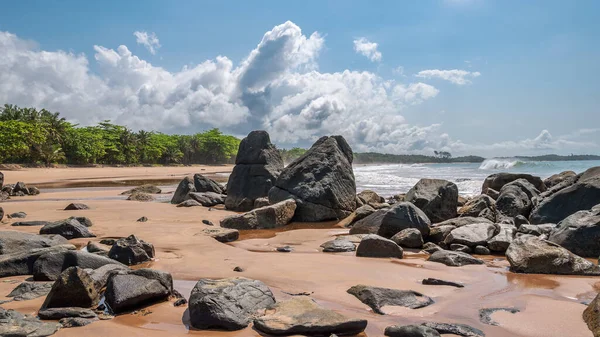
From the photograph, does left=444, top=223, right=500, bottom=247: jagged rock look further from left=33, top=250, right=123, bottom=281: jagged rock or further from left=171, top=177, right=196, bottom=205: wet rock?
left=171, top=177, right=196, bottom=205: wet rock

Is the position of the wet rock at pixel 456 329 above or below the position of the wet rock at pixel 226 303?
below

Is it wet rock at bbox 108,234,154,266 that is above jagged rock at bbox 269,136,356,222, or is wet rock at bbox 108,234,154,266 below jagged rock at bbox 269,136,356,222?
below

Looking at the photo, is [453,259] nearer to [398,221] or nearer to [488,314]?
[398,221]

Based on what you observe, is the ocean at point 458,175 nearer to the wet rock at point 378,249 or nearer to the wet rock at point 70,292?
the wet rock at point 378,249

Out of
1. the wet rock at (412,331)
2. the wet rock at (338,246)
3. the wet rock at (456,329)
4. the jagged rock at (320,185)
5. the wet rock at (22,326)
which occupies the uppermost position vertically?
the jagged rock at (320,185)

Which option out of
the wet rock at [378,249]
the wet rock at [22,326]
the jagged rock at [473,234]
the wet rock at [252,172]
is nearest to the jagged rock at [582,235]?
the jagged rock at [473,234]

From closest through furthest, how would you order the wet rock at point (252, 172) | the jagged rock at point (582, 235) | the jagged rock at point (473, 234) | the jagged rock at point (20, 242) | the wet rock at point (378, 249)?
the jagged rock at point (20, 242) → the wet rock at point (378, 249) → the jagged rock at point (582, 235) → the jagged rock at point (473, 234) → the wet rock at point (252, 172)

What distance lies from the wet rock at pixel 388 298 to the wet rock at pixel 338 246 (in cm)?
279

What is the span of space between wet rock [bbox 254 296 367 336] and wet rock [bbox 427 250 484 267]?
3.41m

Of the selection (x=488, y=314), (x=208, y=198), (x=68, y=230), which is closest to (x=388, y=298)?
(x=488, y=314)

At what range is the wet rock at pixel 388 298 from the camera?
441cm

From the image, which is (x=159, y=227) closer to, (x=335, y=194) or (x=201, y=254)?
(x=201, y=254)

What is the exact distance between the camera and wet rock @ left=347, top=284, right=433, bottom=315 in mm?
4410

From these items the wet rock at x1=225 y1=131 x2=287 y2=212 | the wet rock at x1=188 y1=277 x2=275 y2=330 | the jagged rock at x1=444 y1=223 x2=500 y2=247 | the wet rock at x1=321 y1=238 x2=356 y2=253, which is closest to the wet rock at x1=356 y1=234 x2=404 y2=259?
the wet rock at x1=321 y1=238 x2=356 y2=253
